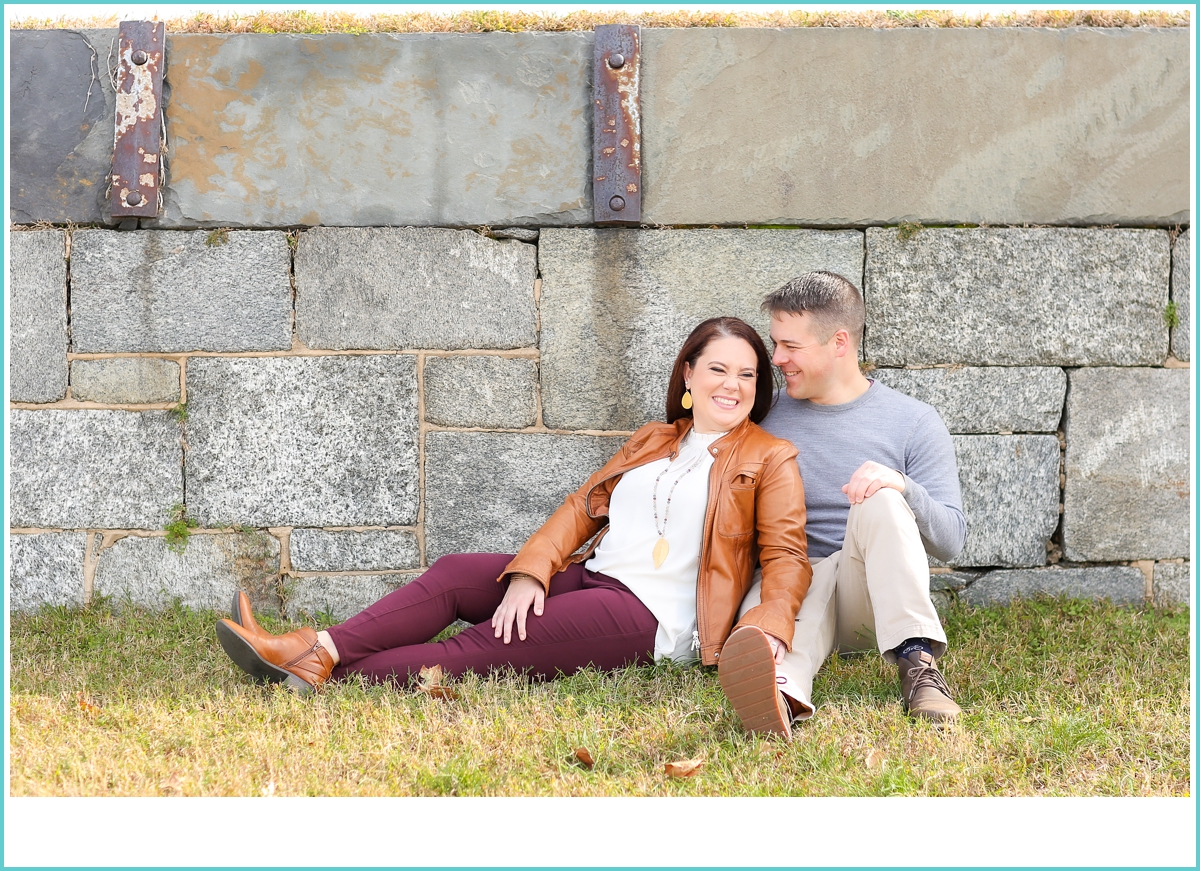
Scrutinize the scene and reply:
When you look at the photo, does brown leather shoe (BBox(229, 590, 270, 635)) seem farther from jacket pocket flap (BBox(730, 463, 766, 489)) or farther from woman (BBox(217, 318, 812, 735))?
jacket pocket flap (BBox(730, 463, 766, 489))

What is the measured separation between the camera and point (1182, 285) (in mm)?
3707

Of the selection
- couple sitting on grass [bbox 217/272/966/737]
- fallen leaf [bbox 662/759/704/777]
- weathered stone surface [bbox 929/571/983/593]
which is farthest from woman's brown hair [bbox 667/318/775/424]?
fallen leaf [bbox 662/759/704/777]

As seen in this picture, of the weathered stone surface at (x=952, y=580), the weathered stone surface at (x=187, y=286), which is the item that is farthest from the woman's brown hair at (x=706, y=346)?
the weathered stone surface at (x=187, y=286)

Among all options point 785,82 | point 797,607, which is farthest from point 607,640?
point 785,82

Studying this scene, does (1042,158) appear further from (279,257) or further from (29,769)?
(29,769)

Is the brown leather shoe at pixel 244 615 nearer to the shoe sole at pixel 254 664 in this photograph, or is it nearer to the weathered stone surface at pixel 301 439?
the shoe sole at pixel 254 664

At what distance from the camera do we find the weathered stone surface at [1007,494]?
3699 mm

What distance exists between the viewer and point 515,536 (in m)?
3.68

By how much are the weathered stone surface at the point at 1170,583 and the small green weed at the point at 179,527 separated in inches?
152

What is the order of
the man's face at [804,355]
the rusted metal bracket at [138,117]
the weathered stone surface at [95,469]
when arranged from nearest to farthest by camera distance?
the man's face at [804,355] < the rusted metal bracket at [138,117] < the weathered stone surface at [95,469]

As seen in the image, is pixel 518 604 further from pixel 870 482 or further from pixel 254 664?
pixel 870 482

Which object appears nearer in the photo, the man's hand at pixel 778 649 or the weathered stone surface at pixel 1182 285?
the man's hand at pixel 778 649

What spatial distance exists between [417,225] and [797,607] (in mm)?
2078

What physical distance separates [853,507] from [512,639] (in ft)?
3.61
